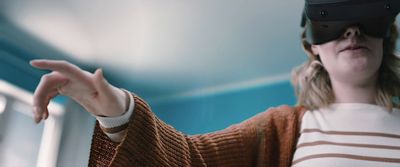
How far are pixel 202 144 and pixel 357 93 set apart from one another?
0.27m

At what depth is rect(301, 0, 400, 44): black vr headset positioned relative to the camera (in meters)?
0.71

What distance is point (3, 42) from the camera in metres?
2.09

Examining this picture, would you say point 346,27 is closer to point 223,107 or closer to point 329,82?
point 329,82

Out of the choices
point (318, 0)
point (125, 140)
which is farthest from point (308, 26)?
point (125, 140)

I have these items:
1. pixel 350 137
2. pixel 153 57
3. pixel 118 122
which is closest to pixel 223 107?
pixel 153 57

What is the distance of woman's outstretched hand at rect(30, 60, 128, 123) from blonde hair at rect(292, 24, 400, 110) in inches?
15.7

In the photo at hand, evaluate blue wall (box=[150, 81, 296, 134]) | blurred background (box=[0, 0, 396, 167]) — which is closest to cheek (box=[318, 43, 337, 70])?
blurred background (box=[0, 0, 396, 167])

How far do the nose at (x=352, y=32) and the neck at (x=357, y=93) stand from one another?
0.08m

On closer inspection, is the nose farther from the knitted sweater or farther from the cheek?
the knitted sweater

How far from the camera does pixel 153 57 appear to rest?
7.30 ft

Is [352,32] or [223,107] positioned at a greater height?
[352,32]

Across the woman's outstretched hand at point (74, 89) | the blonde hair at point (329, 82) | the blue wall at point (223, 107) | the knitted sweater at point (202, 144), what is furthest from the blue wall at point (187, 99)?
the woman's outstretched hand at point (74, 89)

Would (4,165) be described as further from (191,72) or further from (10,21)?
(191,72)

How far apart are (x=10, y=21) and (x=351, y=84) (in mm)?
1624
